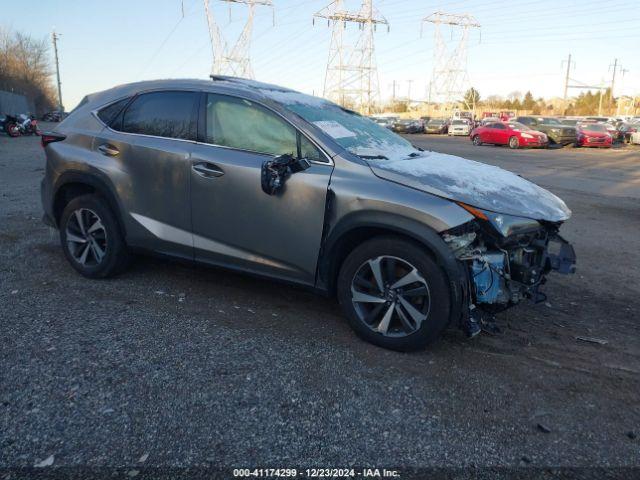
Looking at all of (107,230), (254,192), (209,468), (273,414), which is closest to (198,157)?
(254,192)

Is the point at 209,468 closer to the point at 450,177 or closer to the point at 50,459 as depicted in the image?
the point at 50,459

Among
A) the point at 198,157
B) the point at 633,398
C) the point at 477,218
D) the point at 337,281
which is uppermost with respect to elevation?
the point at 198,157

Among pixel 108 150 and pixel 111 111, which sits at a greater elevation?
pixel 111 111

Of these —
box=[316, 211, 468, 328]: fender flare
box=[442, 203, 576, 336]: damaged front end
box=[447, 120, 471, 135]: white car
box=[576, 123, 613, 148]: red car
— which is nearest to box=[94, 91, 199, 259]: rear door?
box=[316, 211, 468, 328]: fender flare

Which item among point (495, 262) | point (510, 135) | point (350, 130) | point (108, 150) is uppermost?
point (350, 130)

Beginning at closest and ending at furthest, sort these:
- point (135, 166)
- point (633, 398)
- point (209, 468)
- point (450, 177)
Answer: point (209, 468) < point (633, 398) < point (450, 177) < point (135, 166)

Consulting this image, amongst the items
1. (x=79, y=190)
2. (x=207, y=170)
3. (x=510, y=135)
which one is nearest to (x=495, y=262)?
(x=207, y=170)

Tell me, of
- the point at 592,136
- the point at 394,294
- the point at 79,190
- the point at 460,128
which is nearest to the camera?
the point at 394,294

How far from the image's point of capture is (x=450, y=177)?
12.0 ft

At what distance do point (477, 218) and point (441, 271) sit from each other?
0.41 m

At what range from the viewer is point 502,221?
334 centimetres

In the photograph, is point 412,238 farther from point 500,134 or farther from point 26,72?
point 26,72

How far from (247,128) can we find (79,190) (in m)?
1.86

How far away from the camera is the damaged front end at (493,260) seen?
3.30 meters
